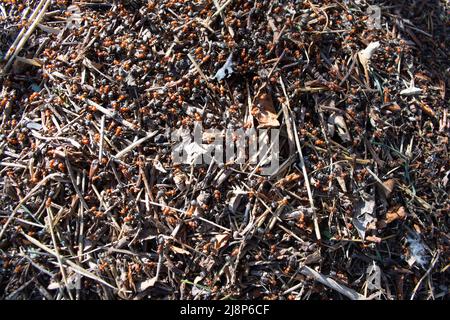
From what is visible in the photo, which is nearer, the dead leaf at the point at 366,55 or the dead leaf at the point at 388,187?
the dead leaf at the point at 388,187

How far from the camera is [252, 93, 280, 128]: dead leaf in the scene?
230cm

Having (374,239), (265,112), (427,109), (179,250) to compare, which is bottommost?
(374,239)

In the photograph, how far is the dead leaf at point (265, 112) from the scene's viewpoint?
2305 millimetres

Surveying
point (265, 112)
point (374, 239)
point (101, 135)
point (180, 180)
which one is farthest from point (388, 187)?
point (101, 135)

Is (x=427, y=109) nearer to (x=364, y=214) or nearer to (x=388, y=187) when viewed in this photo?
(x=388, y=187)

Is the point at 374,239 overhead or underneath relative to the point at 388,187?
underneath

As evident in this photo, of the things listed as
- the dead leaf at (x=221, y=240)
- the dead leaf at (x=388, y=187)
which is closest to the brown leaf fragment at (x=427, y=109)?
the dead leaf at (x=388, y=187)

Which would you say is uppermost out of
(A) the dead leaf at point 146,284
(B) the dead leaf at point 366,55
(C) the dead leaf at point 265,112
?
(B) the dead leaf at point 366,55

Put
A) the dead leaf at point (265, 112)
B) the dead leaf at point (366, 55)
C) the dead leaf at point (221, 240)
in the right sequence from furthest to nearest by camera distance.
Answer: the dead leaf at point (366, 55)
the dead leaf at point (265, 112)
the dead leaf at point (221, 240)

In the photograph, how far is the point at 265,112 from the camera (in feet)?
7.65

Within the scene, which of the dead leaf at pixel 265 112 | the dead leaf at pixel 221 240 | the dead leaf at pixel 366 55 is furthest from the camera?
the dead leaf at pixel 366 55

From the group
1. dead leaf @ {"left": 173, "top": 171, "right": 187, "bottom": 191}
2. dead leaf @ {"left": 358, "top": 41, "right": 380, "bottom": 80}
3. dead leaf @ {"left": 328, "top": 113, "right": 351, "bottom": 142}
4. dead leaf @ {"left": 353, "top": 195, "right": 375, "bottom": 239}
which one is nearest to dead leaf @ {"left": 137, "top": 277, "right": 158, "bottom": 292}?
dead leaf @ {"left": 173, "top": 171, "right": 187, "bottom": 191}

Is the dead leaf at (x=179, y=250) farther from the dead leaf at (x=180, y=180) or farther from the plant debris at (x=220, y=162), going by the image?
the dead leaf at (x=180, y=180)

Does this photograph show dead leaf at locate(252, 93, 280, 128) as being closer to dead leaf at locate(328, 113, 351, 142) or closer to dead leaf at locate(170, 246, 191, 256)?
dead leaf at locate(328, 113, 351, 142)
